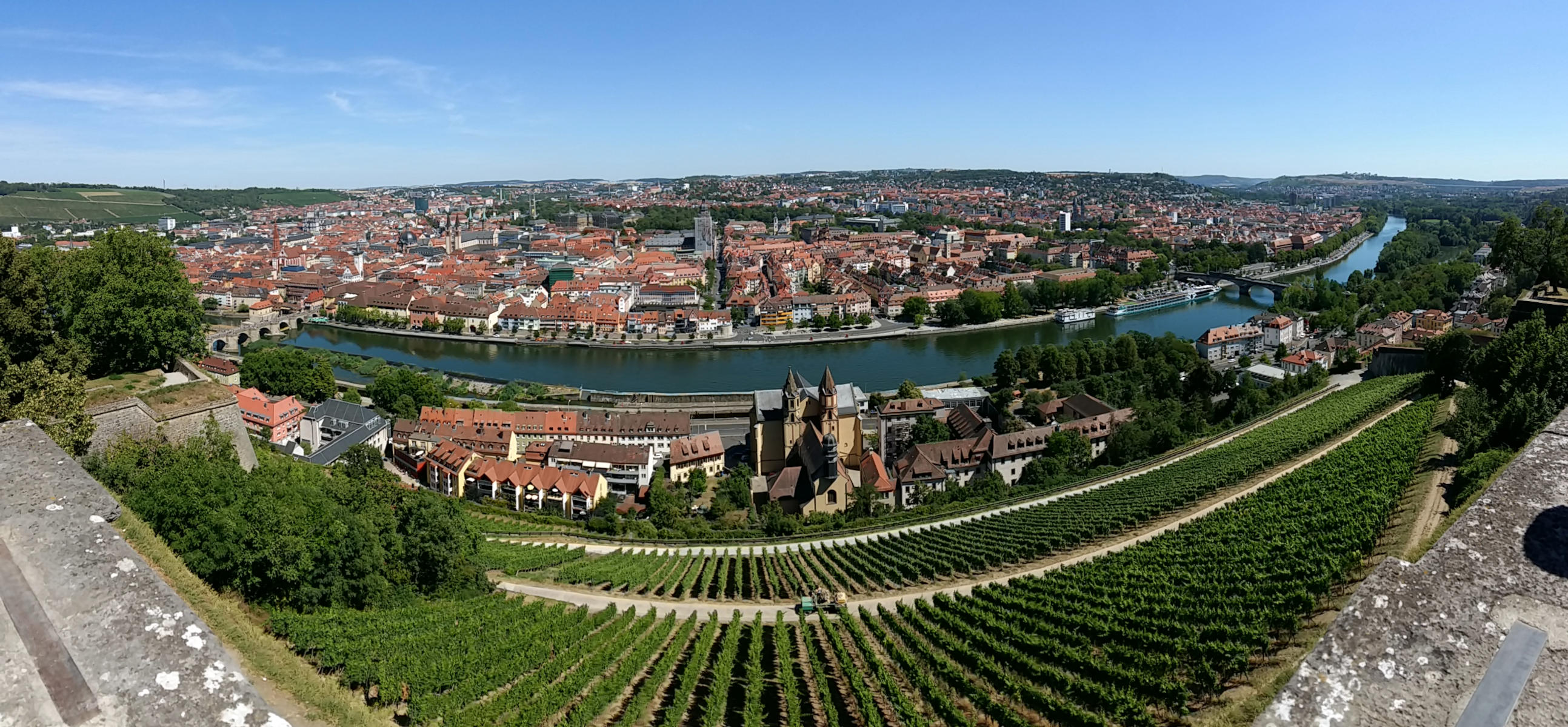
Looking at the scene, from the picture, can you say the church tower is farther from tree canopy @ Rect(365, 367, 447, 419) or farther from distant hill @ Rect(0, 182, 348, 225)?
distant hill @ Rect(0, 182, 348, 225)

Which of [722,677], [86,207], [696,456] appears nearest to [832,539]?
[696,456]

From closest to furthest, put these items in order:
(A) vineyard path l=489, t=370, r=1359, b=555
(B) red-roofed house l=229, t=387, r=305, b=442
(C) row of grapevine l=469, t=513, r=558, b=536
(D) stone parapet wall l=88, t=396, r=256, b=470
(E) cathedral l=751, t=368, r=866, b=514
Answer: (D) stone parapet wall l=88, t=396, r=256, b=470 < (A) vineyard path l=489, t=370, r=1359, b=555 < (C) row of grapevine l=469, t=513, r=558, b=536 < (E) cathedral l=751, t=368, r=866, b=514 < (B) red-roofed house l=229, t=387, r=305, b=442

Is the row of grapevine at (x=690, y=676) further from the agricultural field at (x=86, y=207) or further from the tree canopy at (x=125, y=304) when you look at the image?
the agricultural field at (x=86, y=207)

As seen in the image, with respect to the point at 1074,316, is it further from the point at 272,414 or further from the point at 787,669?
the point at 787,669

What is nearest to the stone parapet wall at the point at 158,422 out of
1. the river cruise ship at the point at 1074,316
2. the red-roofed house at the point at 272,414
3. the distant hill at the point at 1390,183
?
the red-roofed house at the point at 272,414

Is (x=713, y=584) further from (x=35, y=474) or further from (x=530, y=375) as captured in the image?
(x=530, y=375)

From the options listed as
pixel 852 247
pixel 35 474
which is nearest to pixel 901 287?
pixel 852 247

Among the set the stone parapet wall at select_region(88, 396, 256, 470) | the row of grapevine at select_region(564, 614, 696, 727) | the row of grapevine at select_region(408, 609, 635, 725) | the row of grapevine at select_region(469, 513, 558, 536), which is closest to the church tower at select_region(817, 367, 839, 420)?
the row of grapevine at select_region(469, 513, 558, 536)
